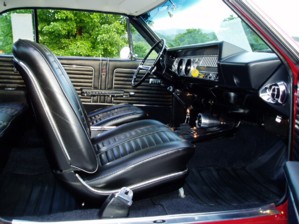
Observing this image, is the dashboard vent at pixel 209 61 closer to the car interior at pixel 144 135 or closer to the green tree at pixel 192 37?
the car interior at pixel 144 135

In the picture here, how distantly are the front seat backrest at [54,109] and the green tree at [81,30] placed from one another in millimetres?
2316

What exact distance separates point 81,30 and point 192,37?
A: 1650 millimetres

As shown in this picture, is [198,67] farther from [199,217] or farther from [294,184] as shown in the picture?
[294,184]

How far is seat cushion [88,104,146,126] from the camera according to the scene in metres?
2.67

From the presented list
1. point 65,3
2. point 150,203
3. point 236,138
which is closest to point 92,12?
point 65,3

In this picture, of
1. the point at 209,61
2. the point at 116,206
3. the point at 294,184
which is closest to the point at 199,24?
the point at 209,61

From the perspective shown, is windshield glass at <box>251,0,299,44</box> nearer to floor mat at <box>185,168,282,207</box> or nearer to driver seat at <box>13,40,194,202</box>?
driver seat at <box>13,40,194,202</box>

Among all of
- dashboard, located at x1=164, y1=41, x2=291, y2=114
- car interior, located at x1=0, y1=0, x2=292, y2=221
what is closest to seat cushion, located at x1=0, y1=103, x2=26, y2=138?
car interior, located at x1=0, y1=0, x2=292, y2=221

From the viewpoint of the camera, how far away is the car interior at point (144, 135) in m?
1.39

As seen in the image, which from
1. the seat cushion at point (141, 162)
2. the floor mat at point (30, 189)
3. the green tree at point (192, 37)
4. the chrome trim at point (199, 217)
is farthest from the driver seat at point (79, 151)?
the green tree at point (192, 37)

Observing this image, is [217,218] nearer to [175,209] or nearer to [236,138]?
[175,209]

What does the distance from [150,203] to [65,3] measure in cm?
239

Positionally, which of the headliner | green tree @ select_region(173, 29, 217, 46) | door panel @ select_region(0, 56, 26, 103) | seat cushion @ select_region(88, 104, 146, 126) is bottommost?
seat cushion @ select_region(88, 104, 146, 126)

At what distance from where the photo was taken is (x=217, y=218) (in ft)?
4.56
